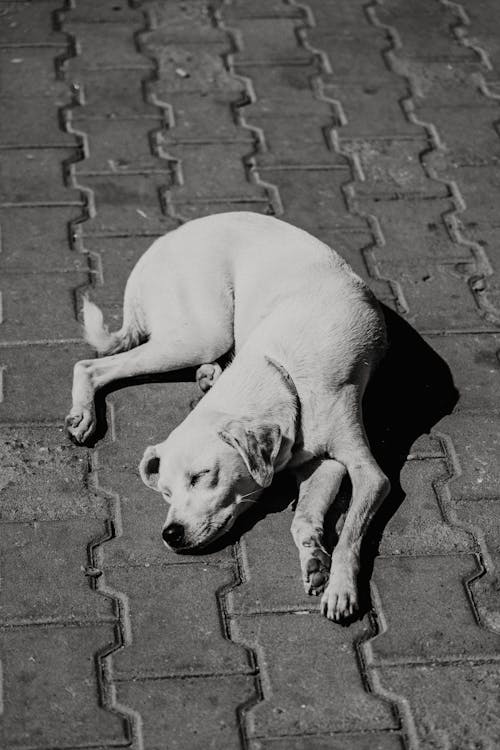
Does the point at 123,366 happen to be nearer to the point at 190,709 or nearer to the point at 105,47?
the point at 190,709

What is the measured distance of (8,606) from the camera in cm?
405

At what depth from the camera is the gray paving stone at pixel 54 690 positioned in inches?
142

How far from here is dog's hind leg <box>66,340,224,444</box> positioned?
4.91 meters

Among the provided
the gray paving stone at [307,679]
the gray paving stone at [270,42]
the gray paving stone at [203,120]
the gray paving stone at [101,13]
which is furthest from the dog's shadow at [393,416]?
the gray paving stone at [101,13]

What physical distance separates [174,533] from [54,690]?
0.73 meters

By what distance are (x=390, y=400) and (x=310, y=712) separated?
171 cm

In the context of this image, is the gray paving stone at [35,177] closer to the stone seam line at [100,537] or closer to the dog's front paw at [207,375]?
the stone seam line at [100,537]

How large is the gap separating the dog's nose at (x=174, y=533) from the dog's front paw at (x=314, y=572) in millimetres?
476

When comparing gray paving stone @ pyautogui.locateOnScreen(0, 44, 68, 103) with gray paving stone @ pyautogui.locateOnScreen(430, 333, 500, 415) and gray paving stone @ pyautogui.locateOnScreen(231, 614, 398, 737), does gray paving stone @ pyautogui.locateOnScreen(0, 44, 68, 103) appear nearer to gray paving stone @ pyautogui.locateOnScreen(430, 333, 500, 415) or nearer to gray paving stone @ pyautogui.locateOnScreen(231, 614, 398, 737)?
gray paving stone @ pyautogui.locateOnScreen(430, 333, 500, 415)

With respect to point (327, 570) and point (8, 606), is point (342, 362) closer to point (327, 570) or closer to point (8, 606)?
point (327, 570)

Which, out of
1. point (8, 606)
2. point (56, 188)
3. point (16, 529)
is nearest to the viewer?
point (8, 606)

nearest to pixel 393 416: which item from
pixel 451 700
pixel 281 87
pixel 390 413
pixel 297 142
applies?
pixel 390 413

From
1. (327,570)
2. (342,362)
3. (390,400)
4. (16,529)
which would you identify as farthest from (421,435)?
(16,529)

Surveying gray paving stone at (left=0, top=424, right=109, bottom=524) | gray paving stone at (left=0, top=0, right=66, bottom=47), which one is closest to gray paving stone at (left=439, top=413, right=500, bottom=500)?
gray paving stone at (left=0, top=424, right=109, bottom=524)
